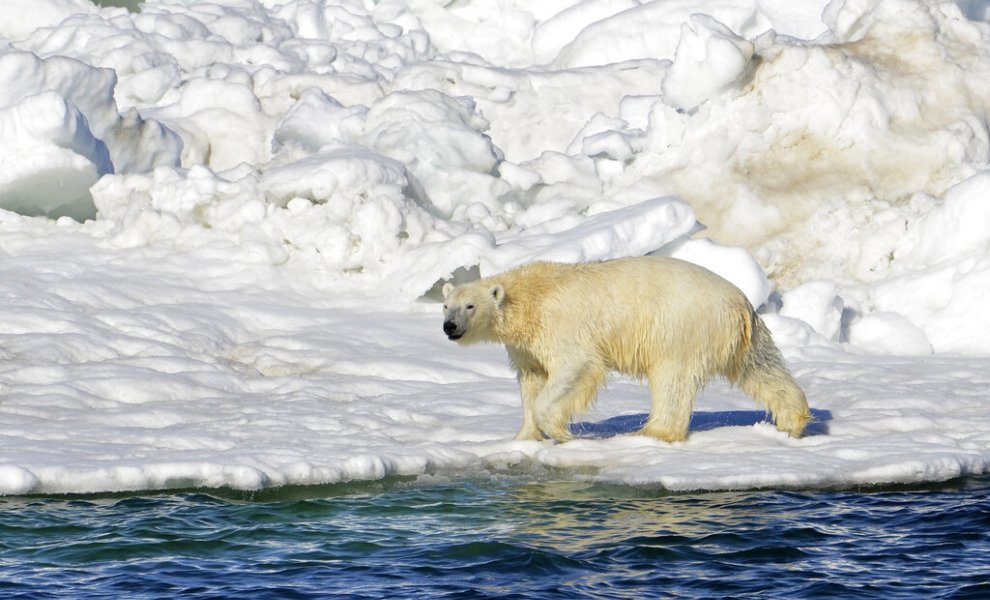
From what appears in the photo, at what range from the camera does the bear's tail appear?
928 cm

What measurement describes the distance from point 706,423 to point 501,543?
11.2 feet

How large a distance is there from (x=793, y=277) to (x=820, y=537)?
7.93 meters

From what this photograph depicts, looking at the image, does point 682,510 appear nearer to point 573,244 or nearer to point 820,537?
point 820,537

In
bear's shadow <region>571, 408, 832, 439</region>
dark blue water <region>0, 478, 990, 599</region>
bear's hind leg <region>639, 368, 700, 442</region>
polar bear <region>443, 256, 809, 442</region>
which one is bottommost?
dark blue water <region>0, 478, 990, 599</region>

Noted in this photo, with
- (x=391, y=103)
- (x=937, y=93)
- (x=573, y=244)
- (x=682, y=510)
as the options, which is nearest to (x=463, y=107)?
(x=391, y=103)

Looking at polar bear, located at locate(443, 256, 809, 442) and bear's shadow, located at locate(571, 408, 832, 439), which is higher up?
polar bear, located at locate(443, 256, 809, 442)

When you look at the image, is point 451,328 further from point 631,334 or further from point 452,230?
point 452,230

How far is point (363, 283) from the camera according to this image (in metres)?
14.5

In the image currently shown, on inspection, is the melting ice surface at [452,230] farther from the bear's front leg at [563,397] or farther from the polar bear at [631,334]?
the polar bear at [631,334]

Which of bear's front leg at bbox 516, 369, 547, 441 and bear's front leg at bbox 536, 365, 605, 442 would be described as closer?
bear's front leg at bbox 536, 365, 605, 442

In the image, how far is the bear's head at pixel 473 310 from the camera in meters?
9.10

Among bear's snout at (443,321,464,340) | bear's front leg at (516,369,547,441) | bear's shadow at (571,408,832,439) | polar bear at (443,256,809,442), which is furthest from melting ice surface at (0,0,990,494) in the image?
bear's snout at (443,321,464,340)

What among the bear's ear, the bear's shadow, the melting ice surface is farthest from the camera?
the bear's shadow

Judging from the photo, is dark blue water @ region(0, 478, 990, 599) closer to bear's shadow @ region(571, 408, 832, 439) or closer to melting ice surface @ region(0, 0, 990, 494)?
melting ice surface @ region(0, 0, 990, 494)
